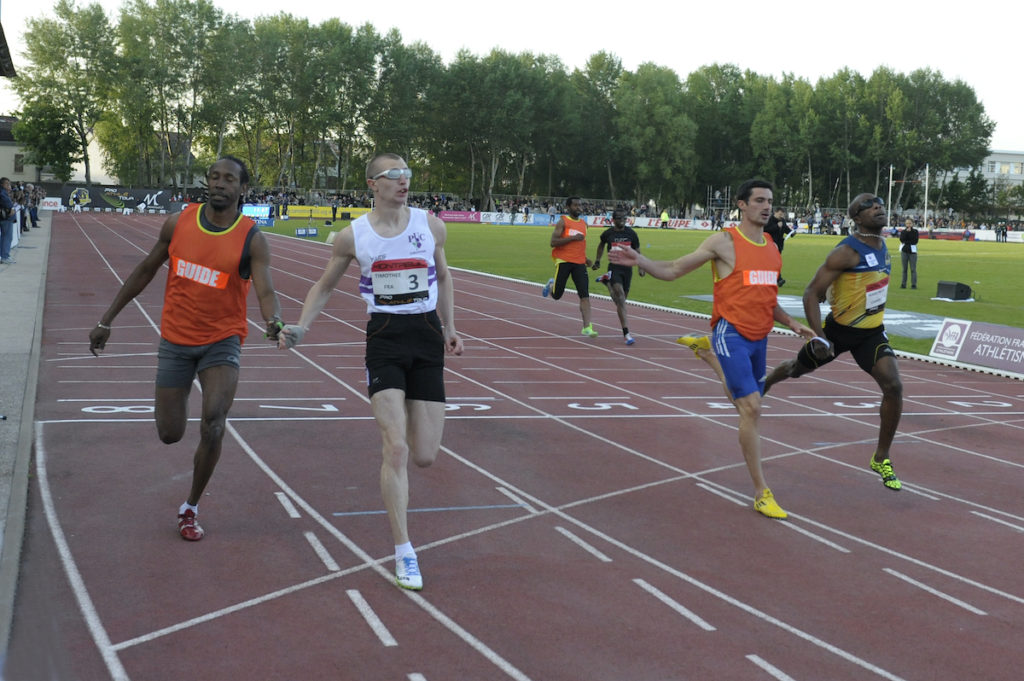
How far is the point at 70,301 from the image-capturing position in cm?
1823

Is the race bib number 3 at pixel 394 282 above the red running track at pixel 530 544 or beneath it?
above

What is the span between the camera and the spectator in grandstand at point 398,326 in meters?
5.27

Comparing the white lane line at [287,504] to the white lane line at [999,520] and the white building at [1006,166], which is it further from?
the white building at [1006,166]

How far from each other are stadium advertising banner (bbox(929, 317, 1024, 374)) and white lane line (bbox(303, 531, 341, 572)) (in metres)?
10.8

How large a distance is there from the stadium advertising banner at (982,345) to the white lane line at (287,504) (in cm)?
1051

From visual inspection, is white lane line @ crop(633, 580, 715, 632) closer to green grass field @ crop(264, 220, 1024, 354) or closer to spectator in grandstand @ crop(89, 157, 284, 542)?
spectator in grandstand @ crop(89, 157, 284, 542)

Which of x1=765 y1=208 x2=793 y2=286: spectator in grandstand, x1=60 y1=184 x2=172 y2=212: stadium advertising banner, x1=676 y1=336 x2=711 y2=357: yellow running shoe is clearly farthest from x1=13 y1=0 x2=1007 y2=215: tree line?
x1=676 y1=336 x2=711 y2=357: yellow running shoe

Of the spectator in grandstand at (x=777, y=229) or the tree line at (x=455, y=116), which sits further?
the tree line at (x=455, y=116)

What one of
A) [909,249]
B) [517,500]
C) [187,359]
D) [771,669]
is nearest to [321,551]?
[187,359]

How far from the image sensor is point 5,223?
929 inches

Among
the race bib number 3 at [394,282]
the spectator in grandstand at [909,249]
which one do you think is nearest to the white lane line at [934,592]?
the race bib number 3 at [394,282]

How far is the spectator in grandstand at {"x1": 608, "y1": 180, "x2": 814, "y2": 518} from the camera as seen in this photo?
6.77m

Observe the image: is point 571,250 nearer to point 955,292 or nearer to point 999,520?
point 999,520

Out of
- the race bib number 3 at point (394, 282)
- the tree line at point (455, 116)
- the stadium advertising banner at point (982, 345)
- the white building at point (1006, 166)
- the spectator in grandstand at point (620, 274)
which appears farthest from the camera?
the white building at point (1006, 166)
